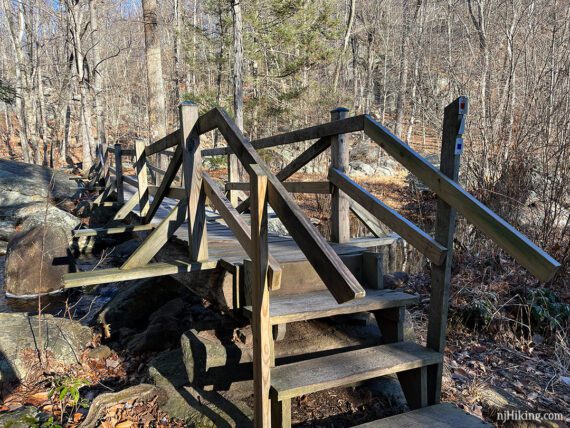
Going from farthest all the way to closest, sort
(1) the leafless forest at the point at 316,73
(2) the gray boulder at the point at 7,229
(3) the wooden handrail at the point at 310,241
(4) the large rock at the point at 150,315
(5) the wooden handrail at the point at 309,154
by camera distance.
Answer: (2) the gray boulder at the point at 7,229, (1) the leafless forest at the point at 316,73, (4) the large rock at the point at 150,315, (5) the wooden handrail at the point at 309,154, (3) the wooden handrail at the point at 310,241

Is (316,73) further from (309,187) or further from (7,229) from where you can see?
(309,187)

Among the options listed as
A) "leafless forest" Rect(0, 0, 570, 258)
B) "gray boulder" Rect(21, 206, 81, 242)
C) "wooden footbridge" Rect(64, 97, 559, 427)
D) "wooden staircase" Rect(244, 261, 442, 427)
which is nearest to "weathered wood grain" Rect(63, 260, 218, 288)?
"wooden footbridge" Rect(64, 97, 559, 427)

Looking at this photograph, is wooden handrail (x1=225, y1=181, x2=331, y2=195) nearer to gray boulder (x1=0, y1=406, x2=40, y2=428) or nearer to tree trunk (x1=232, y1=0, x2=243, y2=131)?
gray boulder (x1=0, y1=406, x2=40, y2=428)

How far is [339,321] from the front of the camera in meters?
3.43

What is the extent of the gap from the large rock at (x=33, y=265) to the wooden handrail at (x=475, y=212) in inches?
243

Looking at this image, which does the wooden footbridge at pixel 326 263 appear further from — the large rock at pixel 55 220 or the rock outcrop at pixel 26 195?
the rock outcrop at pixel 26 195

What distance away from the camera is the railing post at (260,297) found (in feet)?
7.70

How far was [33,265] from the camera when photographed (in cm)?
716

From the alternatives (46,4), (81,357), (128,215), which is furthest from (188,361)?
(46,4)

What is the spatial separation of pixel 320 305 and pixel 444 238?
0.95 m

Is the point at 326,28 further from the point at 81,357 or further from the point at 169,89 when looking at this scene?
the point at 169,89

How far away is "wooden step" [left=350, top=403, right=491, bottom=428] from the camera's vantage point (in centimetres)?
239

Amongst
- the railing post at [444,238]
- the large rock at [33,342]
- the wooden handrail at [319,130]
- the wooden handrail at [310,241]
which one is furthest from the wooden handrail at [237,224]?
the large rock at [33,342]

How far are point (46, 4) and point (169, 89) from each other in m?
10.8
